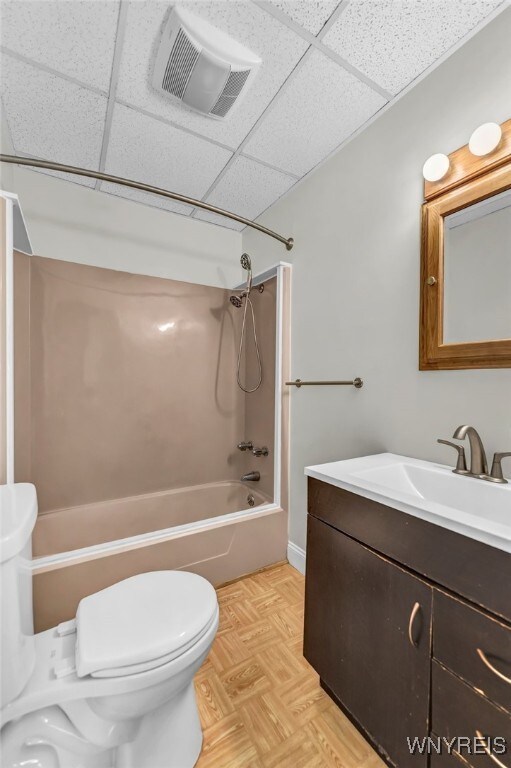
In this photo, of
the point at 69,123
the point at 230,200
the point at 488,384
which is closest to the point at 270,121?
the point at 230,200

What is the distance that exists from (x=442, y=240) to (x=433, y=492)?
936 millimetres

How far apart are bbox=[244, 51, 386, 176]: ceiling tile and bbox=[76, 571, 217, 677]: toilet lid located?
6.55ft

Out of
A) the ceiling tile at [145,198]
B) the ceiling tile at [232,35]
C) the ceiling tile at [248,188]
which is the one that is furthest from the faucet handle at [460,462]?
the ceiling tile at [145,198]

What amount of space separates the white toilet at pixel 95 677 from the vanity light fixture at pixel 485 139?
1735 mm

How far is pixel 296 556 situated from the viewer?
6.20 ft

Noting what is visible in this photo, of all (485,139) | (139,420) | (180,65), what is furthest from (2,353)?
(485,139)

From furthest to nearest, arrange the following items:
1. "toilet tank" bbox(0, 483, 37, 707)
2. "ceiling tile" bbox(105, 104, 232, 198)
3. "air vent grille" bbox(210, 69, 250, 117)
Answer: "ceiling tile" bbox(105, 104, 232, 198) < "air vent grille" bbox(210, 69, 250, 117) < "toilet tank" bbox(0, 483, 37, 707)

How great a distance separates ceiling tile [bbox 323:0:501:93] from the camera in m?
1.00

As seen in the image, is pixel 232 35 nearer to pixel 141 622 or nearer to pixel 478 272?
pixel 478 272

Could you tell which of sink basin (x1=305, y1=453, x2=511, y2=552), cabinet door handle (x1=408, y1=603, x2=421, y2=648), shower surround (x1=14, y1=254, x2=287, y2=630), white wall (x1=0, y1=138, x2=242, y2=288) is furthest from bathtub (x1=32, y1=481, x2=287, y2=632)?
white wall (x1=0, y1=138, x2=242, y2=288)

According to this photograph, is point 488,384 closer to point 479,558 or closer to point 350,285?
point 479,558

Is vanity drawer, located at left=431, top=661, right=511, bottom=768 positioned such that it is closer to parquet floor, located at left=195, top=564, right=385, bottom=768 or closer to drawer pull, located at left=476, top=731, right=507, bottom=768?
drawer pull, located at left=476, top=731, right=507, bottom=768

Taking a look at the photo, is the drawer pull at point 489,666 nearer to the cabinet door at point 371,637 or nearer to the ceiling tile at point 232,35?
the cabinet door at point 371,637

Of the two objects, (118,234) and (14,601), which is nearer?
(14,601)
